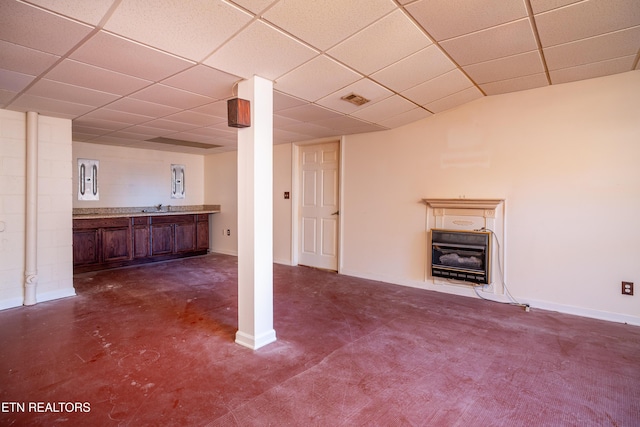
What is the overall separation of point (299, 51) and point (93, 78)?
169 centimetres

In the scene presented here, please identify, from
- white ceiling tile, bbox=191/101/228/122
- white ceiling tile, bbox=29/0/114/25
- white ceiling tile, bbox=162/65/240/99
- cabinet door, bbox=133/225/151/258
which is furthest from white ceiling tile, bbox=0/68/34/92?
cabinet door, bbox=133/225/151/258

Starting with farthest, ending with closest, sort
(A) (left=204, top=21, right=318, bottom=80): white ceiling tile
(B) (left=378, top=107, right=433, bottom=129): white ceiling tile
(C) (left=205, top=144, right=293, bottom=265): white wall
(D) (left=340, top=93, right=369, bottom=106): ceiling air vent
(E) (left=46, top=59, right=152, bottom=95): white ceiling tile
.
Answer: (C) (left=205, top=144, right=293, bottom=265): white wall
(B) (left=378, top=107, right=433, bottom=129): white ceiling tile
(D) (left=340, top=93, right=369, bottom=106): ceiling air vent
(E) (left=46, top=59, right=152, bottom=95): white ceiling tile
(A) (left=204, top=21, right=318, bottom=80): white ceiling tile

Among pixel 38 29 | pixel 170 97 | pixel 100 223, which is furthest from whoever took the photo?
pixel 100 223

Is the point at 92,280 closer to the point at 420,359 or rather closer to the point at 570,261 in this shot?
the point at 420,359

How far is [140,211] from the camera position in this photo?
627cm

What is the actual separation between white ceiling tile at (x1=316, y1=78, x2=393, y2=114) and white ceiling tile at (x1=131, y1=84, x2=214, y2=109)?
1.18 metres

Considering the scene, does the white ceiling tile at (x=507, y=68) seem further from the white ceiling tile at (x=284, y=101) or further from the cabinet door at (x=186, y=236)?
the cabinet door at (x=186, y=236)

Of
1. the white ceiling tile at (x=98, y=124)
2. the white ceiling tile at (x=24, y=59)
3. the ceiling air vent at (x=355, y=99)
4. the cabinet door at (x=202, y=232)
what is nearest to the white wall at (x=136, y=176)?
the cabinet door at (x=202, y=232)

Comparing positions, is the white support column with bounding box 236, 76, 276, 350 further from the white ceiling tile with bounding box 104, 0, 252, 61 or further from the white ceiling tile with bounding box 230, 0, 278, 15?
the white ceiling tile with bounding box 230, 0, 278, 15

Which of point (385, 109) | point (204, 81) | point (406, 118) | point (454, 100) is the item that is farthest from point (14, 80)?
point (454, 100)

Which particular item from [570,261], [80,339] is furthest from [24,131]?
[570,261]

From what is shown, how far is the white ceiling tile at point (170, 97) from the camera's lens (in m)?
2.90

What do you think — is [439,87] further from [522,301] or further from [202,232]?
[202,232]

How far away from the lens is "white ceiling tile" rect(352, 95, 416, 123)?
138 inches
